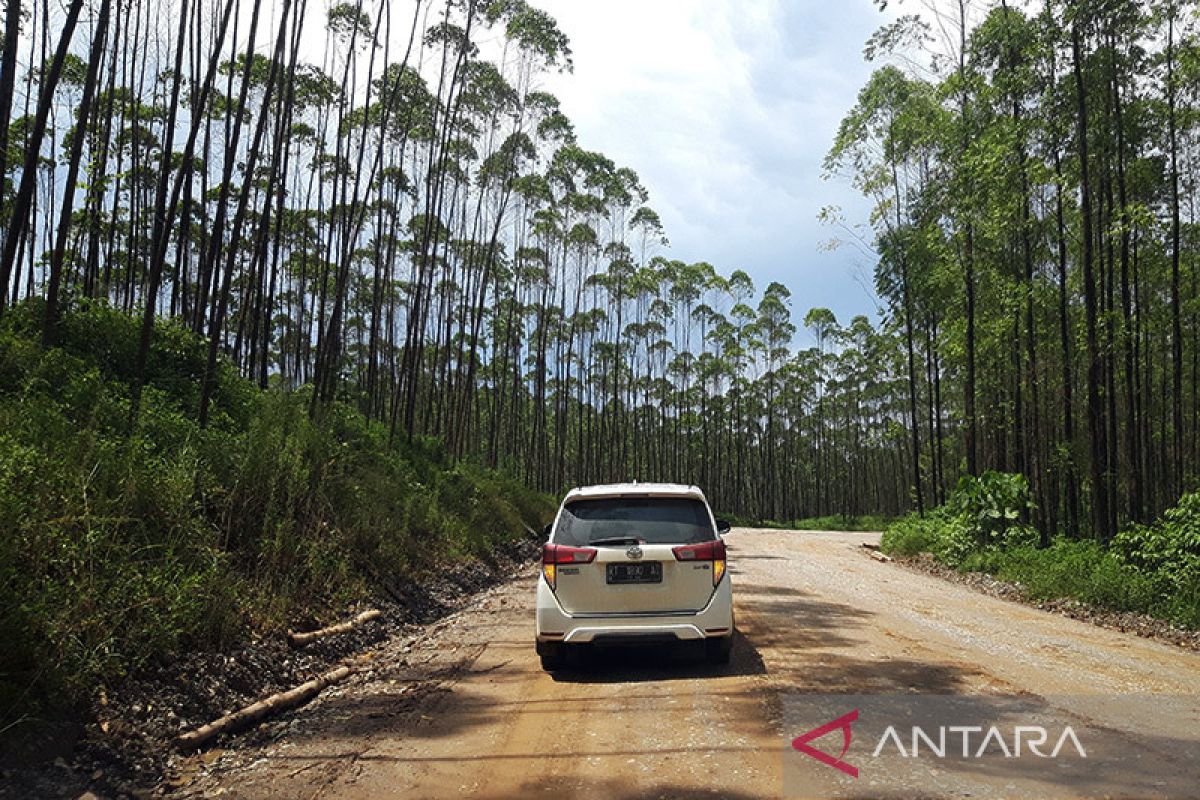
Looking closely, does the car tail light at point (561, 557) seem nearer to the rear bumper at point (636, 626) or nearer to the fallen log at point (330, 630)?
the rear bumper at point (636, 626)

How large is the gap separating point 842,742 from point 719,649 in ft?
6.78

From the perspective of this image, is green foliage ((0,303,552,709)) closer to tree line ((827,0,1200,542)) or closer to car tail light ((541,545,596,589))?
car tail light ((541,545,596,589))

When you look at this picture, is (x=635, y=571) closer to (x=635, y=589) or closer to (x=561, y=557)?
(x=635, y=589)

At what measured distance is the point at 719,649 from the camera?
21.2ft

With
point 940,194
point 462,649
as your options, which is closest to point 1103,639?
point 462,649

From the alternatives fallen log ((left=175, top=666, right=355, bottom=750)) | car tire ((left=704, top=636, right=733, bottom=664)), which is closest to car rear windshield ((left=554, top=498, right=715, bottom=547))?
car tire ((left=704, top=636, right=733, bottom=664))

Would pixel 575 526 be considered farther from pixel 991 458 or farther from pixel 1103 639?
pixel 991 458

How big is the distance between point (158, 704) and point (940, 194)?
21.6 m

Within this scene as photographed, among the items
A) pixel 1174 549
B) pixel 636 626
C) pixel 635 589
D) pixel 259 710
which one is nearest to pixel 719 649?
pixel 636 626

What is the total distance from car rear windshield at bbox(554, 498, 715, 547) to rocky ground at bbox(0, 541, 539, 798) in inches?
98.3

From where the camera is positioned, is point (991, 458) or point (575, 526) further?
point (991, 458)

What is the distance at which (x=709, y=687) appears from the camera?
5.87m

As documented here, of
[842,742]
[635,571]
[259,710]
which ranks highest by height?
[635,571]

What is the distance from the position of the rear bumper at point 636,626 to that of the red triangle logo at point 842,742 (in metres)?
1.49
